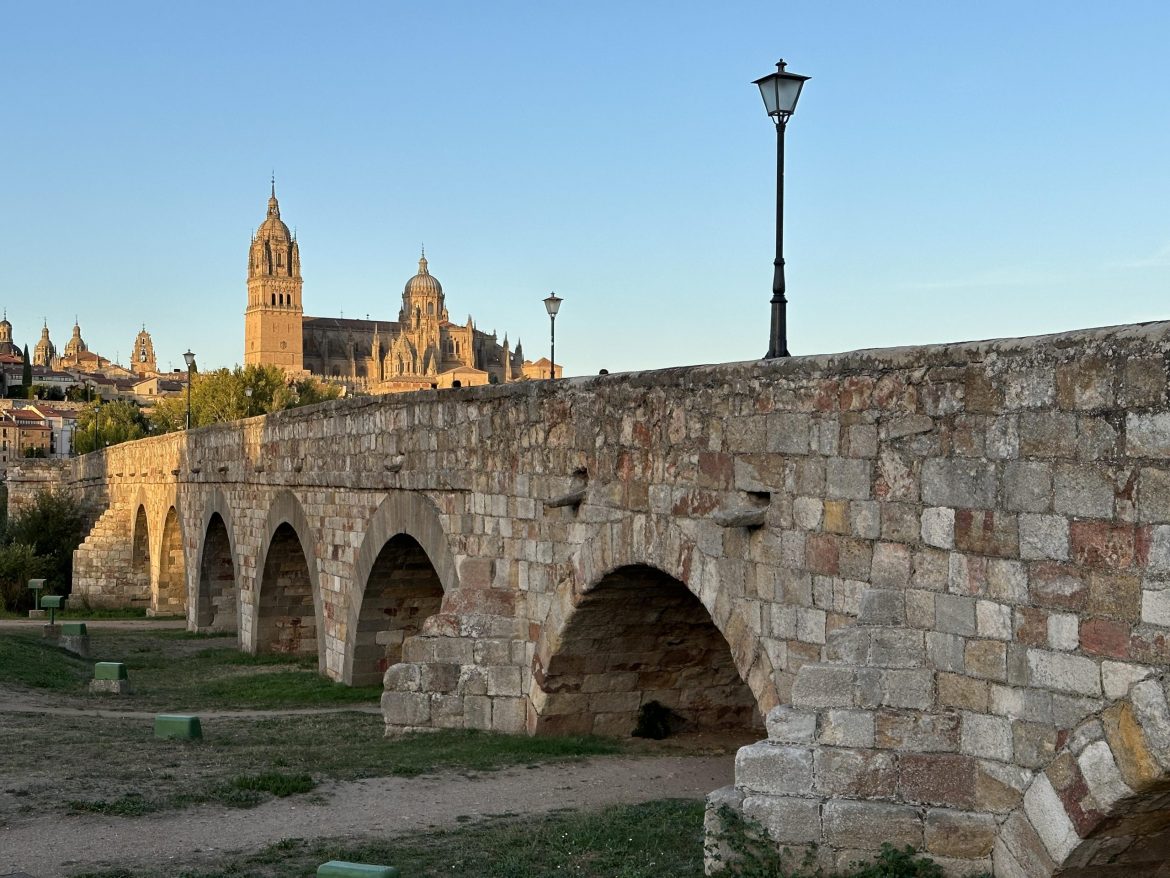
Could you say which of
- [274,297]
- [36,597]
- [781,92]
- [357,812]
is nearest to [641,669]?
[357,812]

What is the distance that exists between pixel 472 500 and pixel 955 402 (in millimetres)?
6021

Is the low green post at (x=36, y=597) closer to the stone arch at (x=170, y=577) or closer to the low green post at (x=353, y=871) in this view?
the stone arch at (x=170, y=577)

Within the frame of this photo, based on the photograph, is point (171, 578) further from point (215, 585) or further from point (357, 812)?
point (357, 812)

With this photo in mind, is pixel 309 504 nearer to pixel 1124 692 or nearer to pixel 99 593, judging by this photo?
pixel 1124 692

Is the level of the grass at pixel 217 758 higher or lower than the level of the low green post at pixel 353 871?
lower

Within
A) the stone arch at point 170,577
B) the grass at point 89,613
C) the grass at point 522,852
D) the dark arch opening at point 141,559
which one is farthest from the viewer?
the dark arch opening at point 141,559

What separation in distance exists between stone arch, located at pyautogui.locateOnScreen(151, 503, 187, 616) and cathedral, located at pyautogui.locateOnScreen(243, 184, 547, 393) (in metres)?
101

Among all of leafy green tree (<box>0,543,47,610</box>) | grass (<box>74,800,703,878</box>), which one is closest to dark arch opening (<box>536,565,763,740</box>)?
grass (<box>74,800,703,878</box>)

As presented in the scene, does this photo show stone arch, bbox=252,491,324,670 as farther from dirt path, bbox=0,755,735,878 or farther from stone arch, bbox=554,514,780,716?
dirt path, bbox=0,755,735,878

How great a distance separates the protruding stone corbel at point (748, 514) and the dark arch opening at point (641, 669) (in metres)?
1.85

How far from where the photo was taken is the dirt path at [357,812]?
668cm

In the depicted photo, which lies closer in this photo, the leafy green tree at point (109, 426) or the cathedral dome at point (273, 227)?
the leafy green tree at point (109, 426)

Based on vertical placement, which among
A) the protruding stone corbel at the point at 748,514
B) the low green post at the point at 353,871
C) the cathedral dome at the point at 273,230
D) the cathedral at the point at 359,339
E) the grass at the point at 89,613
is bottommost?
the grass at the point at 89,613

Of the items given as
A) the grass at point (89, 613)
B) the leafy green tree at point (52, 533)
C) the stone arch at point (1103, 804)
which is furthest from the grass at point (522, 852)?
the leafy green tree at point (52, 533)
